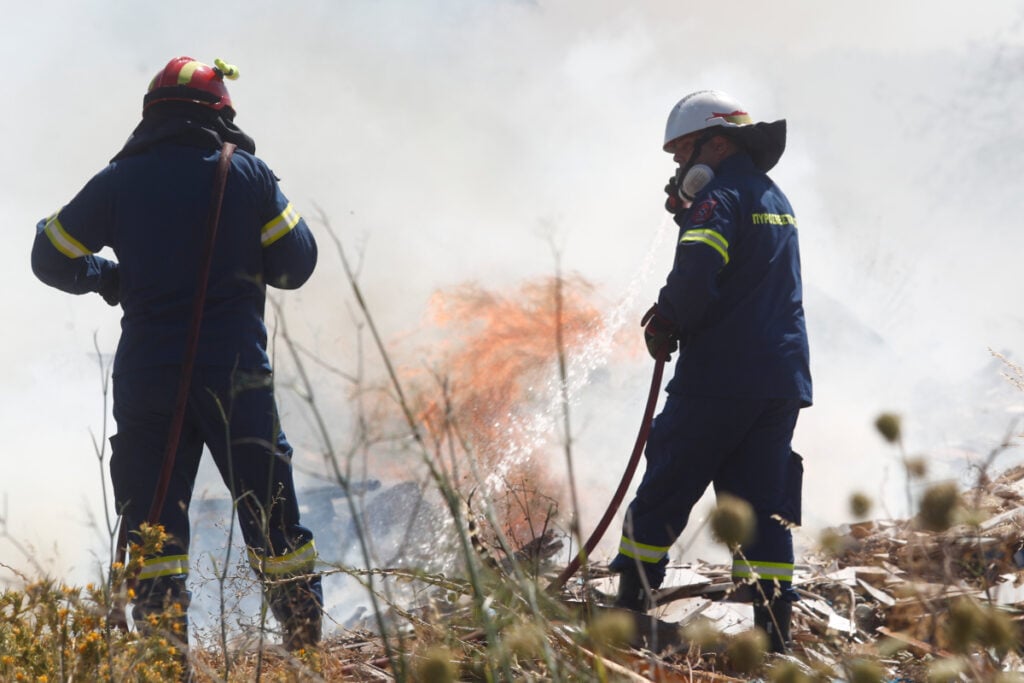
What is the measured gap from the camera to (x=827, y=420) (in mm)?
10898

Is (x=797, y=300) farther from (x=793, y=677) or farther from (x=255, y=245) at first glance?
(x=793, y=677)

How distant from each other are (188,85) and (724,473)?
7.72 ft

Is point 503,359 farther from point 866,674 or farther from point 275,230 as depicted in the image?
point 866,674

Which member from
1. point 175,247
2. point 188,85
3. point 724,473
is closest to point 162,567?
point 175,247

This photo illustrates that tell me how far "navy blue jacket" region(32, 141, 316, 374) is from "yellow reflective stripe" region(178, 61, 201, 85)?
22 cm

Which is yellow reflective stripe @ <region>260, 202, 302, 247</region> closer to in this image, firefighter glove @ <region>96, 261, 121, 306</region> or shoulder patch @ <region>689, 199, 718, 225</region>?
firefighter glove @ <region>96, 261, 121, 306</region>

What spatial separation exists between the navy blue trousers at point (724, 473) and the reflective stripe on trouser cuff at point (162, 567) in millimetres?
1504

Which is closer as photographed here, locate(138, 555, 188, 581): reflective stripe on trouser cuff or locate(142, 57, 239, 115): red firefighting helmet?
locate(138, 555, 188, 581): reflective stripe on trouser cuff

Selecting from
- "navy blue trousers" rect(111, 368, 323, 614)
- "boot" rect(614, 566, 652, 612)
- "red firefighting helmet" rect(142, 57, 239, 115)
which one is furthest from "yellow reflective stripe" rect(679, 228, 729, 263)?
"red firefighting helmet" rect(142, 57, 239, 115)

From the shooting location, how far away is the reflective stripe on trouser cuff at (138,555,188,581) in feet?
10.2

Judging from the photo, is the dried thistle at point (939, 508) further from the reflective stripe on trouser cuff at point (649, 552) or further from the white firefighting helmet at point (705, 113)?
the white firefighting helmet at point (705, 113)

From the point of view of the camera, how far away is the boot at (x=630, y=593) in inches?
148

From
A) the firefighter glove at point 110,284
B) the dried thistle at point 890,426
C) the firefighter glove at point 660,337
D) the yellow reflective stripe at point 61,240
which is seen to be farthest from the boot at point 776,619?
the yellow reflective stripe at point 61,240

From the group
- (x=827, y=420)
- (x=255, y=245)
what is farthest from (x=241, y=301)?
(x=827, y=420)
